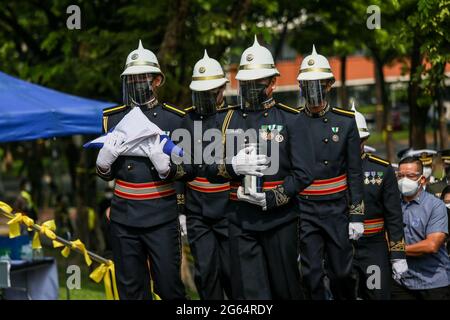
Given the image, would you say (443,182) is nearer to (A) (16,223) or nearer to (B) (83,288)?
(A) (16,223)

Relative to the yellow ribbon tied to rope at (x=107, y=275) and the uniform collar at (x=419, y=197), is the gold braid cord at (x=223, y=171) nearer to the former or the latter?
the uniform collar at (x=419, y=197)

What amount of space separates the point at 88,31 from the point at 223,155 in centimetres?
943

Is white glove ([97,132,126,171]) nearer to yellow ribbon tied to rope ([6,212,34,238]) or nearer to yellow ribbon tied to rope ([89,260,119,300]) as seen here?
yellow ribbon tied to rope ([6,212,34,238])

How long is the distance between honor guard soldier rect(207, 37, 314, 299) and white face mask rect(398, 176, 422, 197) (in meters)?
1.82

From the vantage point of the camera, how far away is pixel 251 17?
55.4 ft

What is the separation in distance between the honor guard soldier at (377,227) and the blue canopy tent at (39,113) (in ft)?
14.1

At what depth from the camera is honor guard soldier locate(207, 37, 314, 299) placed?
7.04 m

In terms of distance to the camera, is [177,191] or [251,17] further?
[251,17]

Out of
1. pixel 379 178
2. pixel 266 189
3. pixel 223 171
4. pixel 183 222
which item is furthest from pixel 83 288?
pixel 266 189

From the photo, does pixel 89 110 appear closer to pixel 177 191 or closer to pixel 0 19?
pixel 177 191

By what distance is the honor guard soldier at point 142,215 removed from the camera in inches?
289

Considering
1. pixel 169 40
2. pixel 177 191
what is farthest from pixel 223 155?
pixel 169 40

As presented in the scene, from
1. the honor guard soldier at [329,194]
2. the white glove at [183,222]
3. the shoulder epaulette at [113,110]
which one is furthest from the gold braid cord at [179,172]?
the honor guard soldier at [329,194]

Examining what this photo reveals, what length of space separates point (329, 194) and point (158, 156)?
62.3 inches
